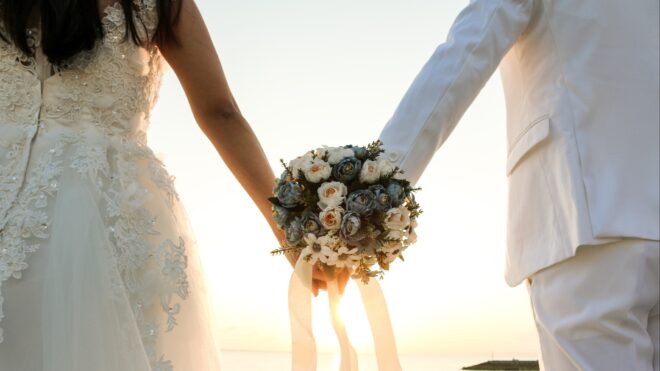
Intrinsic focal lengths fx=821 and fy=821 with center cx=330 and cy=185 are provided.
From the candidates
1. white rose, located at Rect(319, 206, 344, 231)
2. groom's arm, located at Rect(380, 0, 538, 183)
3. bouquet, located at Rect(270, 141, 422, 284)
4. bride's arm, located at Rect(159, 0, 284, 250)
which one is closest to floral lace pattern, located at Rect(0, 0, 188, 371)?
bride's arm, located at Rect(159, 0, 284, 250)

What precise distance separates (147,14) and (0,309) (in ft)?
3.72

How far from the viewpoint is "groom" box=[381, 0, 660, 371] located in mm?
2840

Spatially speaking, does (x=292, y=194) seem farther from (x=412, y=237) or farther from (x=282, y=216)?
(x=412, y=237)

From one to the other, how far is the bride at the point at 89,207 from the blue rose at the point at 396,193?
72 cm

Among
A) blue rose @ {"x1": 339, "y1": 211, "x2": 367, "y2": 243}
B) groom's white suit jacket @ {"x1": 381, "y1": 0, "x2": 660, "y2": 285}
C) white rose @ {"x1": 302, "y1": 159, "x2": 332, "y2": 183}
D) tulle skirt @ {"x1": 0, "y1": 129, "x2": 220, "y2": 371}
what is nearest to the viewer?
tulle skirt @ {"x1": 0, "y1": 129, "x2": 220, "y2": 371}

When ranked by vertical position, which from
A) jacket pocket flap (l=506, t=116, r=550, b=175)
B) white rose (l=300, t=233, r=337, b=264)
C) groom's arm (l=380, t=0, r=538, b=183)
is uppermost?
groom's arm (l=380, t=0, r=538, b=183)

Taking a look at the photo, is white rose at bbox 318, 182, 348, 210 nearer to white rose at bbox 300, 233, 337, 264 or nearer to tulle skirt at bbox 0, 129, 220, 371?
white rose at bbox 300, 233, 337, 264

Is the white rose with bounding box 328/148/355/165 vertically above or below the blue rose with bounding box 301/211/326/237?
above

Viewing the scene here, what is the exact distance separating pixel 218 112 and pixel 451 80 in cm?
96

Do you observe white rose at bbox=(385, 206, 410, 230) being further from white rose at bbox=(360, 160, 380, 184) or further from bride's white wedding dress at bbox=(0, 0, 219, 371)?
bride's white wedding dress at bbox=(0, 0, 219, 371)

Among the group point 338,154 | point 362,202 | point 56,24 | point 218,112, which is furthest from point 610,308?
point 56,24

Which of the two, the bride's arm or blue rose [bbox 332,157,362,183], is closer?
blue rose [bbox 332,157,362,183]

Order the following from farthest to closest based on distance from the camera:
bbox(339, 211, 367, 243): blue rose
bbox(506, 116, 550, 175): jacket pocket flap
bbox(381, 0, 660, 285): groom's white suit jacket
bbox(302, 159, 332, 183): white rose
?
bbox(506, 116, 550, 175): jacket pocket flap, bbox(381, 0, 660, 285): groom's white suit jacket, bbox(302, 159, 332, 183): white rose, bbox(339, 211, 367, 243): blue rose

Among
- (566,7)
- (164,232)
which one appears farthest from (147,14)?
(566,7)
